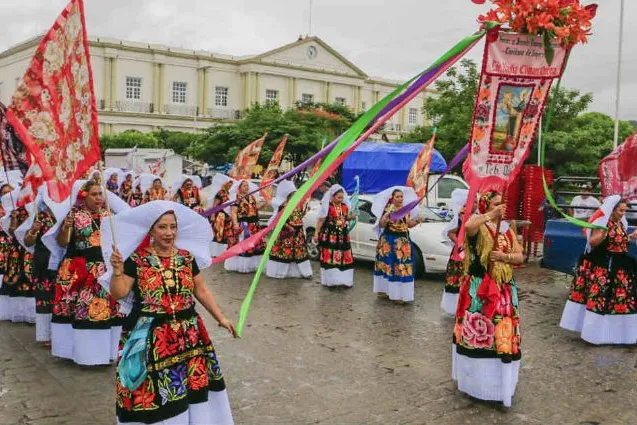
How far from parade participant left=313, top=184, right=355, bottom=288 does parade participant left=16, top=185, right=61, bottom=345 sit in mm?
4864

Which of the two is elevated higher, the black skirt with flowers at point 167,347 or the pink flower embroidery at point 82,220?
the pink flower embroidery at point 82,220

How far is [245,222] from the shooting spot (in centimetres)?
1312

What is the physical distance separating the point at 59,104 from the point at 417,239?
8546mm

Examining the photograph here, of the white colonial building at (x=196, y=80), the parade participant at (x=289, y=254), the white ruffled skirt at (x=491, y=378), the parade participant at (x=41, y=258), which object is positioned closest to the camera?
the white ruffled skirt at (x=491, y=378)

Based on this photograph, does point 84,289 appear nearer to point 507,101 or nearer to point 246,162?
point 507,101

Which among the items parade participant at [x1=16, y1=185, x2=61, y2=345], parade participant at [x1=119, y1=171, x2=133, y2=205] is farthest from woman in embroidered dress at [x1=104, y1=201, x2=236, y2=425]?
parade participant at [x1=119, y1=171, x2=133, y2=205]

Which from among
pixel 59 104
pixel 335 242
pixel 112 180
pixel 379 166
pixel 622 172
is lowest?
pixel 335 242

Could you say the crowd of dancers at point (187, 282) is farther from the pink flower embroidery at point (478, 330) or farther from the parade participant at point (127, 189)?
the parade participant at point (127, 189)

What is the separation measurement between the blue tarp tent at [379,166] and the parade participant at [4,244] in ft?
55.8

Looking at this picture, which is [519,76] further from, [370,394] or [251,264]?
[251,264]

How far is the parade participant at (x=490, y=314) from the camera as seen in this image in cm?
561

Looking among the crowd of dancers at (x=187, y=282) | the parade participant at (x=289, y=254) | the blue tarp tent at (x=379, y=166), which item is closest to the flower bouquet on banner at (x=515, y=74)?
the crowd of dancers at (x=187, y=282)

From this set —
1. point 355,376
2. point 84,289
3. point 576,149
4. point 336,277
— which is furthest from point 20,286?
point 576,149

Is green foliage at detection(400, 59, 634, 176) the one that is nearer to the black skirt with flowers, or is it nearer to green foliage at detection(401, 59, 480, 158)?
green foliage at detection(401, 59, 480, 158)
